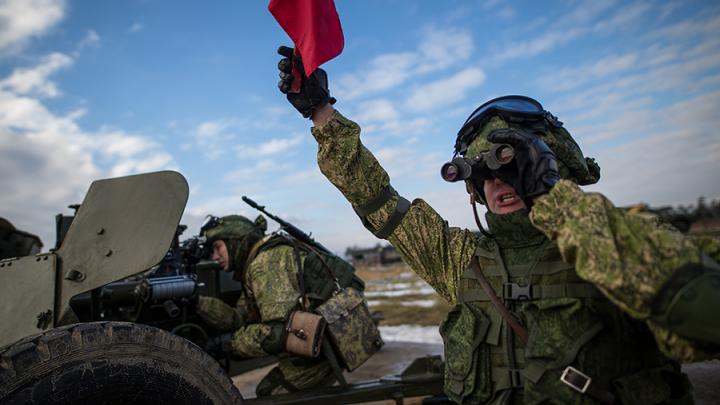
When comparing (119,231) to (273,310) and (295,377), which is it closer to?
(273,310)

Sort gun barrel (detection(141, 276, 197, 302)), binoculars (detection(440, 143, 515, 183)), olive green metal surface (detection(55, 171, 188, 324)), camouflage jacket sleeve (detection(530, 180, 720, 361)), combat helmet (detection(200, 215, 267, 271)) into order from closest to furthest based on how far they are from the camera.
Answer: camouflage jacket sleeve (detection(530, 180, 720, 361)), binoculars (detection(440, 143, 515, 183)), olive green metal surface (detection(55, 171, 188, 324)), gun barrel (detection(141, 276, 197, 302)), combat helmet (detection(200, 215, 267, 271))

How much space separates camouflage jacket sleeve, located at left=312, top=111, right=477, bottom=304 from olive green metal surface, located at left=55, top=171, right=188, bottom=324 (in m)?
0.69

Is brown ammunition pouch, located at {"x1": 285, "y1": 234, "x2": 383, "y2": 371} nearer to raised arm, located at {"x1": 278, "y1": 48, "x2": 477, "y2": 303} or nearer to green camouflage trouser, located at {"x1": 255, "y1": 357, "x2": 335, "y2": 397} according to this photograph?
green camouflage trouser, located at {"x1": 255, "y1": 357, "x2": 335, "y2": 397}

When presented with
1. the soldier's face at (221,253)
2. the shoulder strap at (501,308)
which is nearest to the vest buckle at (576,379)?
the shoulder strap at (501,308)

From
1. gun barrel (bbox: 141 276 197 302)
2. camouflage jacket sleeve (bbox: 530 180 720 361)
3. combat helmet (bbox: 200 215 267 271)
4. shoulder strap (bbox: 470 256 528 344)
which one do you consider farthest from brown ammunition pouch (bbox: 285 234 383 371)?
camouflage jacket sleeve (bbox: 530 180 720 361)

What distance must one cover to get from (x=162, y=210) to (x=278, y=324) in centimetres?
171

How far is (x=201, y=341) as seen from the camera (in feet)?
13.8

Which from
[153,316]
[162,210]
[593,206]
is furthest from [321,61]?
[153,316]

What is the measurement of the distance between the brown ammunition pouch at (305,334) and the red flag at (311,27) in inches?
78.6

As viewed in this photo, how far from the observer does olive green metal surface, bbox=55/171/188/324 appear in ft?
6.57

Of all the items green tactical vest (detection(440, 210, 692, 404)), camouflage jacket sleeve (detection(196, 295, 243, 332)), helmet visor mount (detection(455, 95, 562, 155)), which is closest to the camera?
green tactical vest (detection(440, 210, 692, 404))

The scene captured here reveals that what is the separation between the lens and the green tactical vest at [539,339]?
1732 mm

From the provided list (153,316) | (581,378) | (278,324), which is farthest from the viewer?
(153,316)

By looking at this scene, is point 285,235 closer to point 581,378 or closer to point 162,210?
point 162,210
